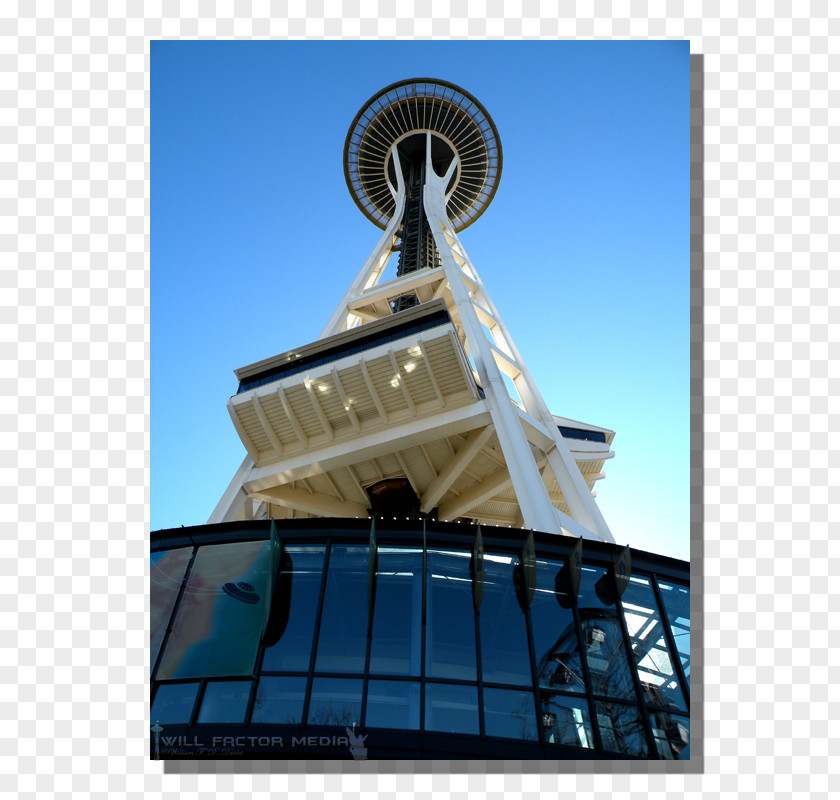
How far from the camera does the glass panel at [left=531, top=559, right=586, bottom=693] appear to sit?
1123 centimetres

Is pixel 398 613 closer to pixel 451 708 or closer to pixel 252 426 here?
pixel 451 708

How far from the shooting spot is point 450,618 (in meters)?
11.9

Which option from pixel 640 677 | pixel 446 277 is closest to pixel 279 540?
pixel 640 677

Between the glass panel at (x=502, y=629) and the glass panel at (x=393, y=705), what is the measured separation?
50.5 inches

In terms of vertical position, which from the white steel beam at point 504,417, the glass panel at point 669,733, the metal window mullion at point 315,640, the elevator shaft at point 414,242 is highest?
the elevator shaft at point 414,242

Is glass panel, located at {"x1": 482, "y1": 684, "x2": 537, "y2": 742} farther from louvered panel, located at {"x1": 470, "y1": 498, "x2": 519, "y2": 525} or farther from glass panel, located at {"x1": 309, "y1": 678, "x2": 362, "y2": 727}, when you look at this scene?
louvered panel, located at {"x1": 470, "y1": 498, "x2": 519, "y2": 525}

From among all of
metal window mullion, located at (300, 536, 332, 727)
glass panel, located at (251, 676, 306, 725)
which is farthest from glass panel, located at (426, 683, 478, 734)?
glass panel, located at (251, 676, 306, 725)

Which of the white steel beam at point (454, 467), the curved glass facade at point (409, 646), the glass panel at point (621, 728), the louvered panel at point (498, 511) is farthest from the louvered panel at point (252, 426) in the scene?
the glass panel at point (621, 728)

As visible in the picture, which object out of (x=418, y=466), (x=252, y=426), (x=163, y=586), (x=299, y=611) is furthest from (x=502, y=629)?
(x=252, y=426)

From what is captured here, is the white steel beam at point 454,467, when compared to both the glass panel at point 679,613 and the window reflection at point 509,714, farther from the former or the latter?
the window reflection at point 509,714

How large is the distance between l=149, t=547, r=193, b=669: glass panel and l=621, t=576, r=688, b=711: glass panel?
8.45 meters

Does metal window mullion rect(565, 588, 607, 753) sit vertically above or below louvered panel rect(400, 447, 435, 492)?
below

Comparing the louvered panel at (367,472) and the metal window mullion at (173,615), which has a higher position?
the louvered panel at (367,472)

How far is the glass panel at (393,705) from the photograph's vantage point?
406 inches
